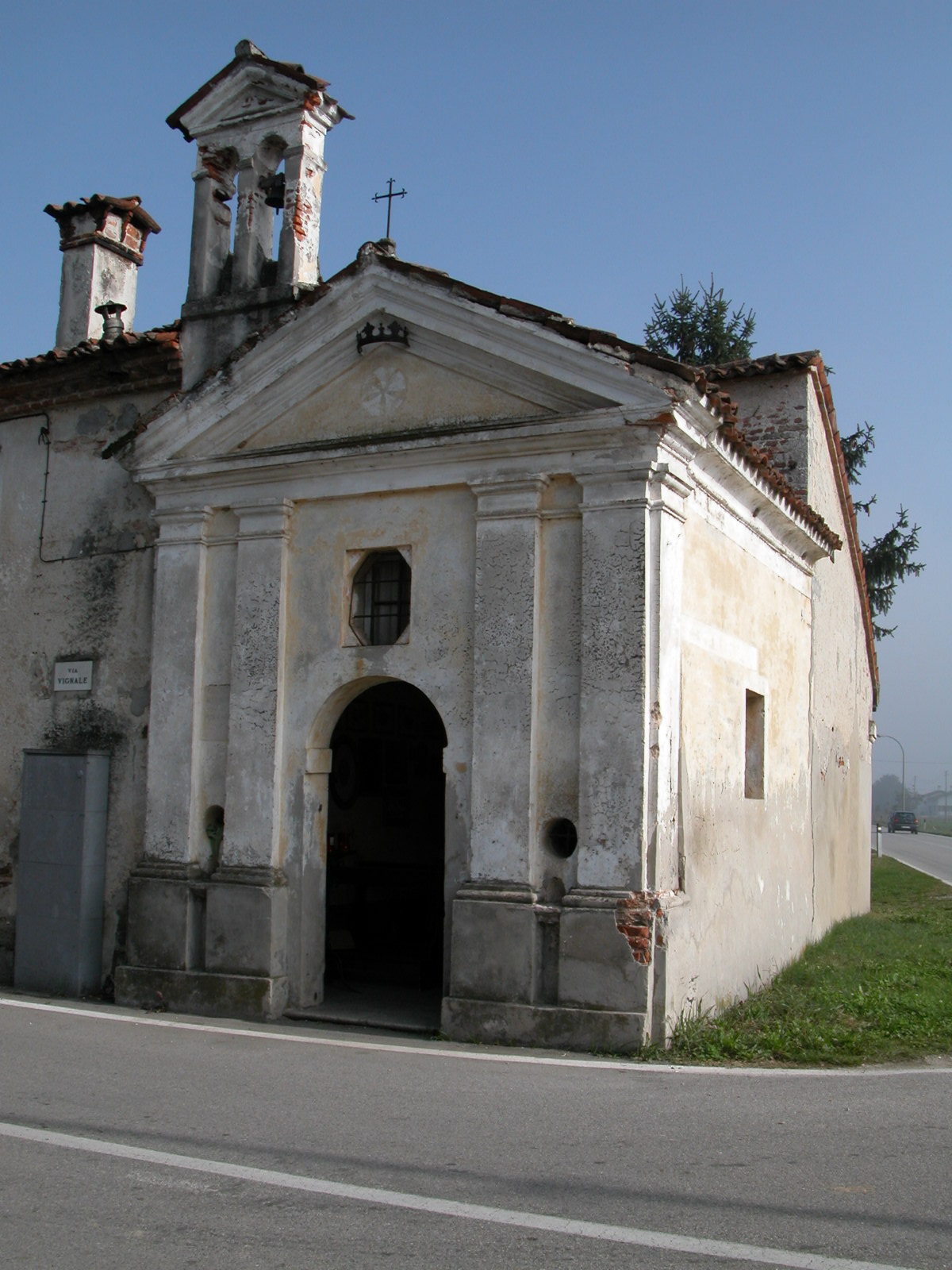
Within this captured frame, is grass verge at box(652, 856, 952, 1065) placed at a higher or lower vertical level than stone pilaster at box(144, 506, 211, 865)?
lower

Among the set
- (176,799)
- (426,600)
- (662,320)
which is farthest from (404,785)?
(662,320)

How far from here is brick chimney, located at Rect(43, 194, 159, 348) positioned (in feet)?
44.7

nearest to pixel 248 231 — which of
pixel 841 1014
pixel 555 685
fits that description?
pixel 555 685

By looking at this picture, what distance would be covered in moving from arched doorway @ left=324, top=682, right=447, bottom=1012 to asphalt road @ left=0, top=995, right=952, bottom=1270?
13.5ft

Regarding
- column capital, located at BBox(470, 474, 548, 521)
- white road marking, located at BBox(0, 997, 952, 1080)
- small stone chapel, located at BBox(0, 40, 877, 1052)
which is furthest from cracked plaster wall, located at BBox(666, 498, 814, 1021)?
column capital, located at BBox(470, 474, 548, 521)

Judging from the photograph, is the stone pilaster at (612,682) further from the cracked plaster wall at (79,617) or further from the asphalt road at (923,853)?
the asphalt road at (923,853)

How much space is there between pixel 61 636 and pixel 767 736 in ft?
21.6

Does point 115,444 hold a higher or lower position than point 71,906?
higher

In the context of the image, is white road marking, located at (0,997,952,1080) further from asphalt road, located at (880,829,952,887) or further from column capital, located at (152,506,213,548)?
asphalt road, located at (880,829,952,887)

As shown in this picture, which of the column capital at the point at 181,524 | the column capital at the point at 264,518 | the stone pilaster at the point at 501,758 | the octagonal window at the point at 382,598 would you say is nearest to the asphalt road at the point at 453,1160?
the stone pilaster at the point at 501,758

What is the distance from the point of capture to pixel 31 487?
11562mm

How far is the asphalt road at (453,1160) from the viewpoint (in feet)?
14.2

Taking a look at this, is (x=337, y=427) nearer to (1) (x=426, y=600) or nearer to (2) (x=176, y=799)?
(1) (x=426, y=600)

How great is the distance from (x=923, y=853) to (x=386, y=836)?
36.1 meters
